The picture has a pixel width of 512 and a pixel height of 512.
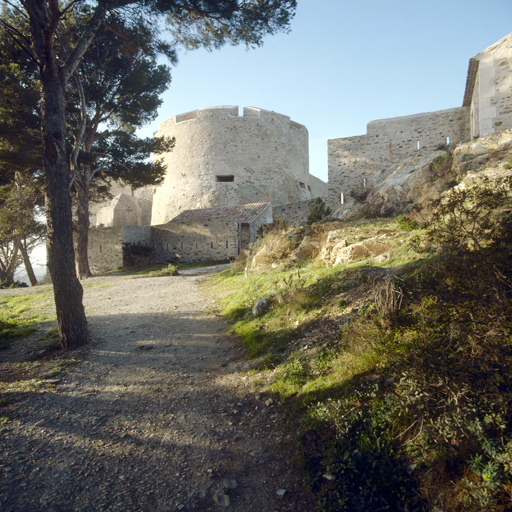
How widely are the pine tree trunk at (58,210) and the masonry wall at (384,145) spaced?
13.7 meters

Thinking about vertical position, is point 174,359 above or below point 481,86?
below

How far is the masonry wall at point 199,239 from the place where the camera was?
19062mm

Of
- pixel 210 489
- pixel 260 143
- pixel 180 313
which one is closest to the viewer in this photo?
pixel 210 489

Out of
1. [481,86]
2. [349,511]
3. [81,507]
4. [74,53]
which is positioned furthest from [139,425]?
[481,86]

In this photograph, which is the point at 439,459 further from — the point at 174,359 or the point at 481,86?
the point at 481,86

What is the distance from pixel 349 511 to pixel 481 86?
15.7 m

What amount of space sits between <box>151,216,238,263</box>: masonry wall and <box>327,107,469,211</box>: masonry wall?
241 inches

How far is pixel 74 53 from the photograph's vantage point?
5.87m

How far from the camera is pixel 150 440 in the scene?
3154 millimetres

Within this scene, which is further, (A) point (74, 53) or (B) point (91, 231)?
(B) point (91, 231)

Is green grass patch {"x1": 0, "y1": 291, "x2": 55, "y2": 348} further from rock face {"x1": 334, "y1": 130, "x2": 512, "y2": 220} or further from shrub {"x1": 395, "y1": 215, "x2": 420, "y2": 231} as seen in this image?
rock face {"x1": 334, "y1": 130, "x2": 512, "y2": 220}

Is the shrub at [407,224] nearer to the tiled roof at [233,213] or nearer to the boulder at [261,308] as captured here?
the boulder at [261,308]

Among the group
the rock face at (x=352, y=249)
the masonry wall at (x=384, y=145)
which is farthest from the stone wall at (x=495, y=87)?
the rock face at (x=352, y=249)

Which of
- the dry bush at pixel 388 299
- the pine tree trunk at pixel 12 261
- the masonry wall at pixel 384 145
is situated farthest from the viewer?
the pine tree trunk at pixel 12 261
